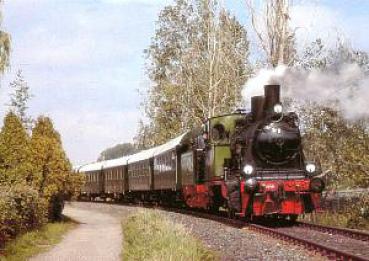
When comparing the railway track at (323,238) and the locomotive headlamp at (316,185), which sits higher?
the locomotive headlamp at (316,185)

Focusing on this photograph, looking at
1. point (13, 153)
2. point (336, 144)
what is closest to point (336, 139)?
point (336, 144)

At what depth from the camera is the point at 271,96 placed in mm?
18125

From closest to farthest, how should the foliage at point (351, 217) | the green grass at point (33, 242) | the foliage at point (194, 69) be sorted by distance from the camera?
the green grass at point (33, 242), the foliage at point (351, 217), the foliage at point (194, 69)

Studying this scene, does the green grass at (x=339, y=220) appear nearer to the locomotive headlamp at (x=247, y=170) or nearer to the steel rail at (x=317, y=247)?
the steel rail at (x=317, y=247)

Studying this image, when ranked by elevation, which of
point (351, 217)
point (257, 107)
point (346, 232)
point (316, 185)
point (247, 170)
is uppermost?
point (257, 107)

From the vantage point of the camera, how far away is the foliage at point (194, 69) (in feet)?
132

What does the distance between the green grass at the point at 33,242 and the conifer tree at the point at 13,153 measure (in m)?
1.97

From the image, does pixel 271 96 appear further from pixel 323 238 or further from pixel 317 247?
pixel 317 247

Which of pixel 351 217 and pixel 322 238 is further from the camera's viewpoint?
pixel 351 217

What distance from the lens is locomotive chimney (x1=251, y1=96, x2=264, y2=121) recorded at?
1877 cm

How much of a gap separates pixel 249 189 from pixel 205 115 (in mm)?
23645

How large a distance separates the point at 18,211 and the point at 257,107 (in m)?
7.52

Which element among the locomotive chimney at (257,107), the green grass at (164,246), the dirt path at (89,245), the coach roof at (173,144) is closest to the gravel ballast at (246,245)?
the green grass at (164,246)

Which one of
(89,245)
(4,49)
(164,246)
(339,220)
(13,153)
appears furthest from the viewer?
(339,220)
